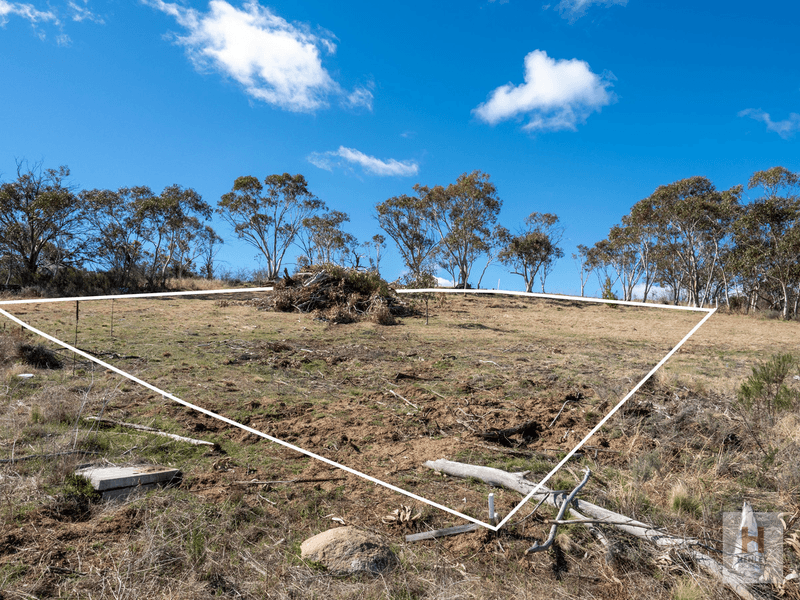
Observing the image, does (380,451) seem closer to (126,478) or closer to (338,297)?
(126,478)

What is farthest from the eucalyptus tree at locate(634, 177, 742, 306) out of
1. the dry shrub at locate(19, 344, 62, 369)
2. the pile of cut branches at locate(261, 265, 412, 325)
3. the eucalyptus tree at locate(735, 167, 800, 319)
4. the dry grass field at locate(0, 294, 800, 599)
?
the dry shrub at locate(19, 344, 62, 369)

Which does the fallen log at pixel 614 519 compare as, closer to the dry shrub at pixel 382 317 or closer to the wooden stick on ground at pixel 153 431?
the wooden stick on ground at pixel 153 431

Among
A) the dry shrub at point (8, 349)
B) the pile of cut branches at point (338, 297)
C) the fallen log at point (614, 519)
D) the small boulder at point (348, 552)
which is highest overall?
the pile of cut branches at point (338, 297)

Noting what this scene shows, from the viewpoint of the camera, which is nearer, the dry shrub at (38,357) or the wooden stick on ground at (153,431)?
the wooden stick on ground at (153,431)

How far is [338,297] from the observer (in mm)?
16250

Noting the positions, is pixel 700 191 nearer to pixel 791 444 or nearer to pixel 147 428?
pixel 791 444

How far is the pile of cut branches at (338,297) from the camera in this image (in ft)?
48.9

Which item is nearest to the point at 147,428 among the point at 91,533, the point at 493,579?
the point at 91,533

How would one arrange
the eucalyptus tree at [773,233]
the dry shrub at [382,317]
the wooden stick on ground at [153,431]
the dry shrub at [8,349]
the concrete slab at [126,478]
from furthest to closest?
1. the eucalyptus tree at [773,233]
2. the dry shrub at [382,317]
3. the dry shrub at [8,349]
4. the wooden stick on ground at [153,431]
5. the concrete slab at [126,478]

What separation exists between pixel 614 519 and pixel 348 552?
200 centimetres

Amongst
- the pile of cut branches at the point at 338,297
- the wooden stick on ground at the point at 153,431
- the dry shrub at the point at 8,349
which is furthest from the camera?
the pile of cut branches at the point at 338,297

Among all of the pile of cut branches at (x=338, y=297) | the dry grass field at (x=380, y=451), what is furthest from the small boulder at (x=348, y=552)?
the pile of cut branches at (x=338, y=297)

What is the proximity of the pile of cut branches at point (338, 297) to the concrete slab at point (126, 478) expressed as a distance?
970cm

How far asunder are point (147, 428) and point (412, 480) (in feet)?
11.2
